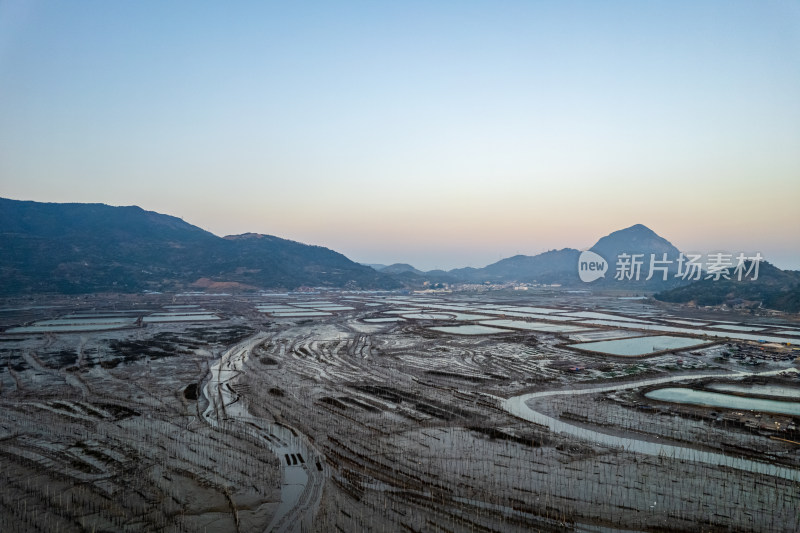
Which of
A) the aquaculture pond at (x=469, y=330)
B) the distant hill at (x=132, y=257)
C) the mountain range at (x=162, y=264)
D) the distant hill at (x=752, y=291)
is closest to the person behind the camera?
the aquaculture pond at (x=469, y=330)

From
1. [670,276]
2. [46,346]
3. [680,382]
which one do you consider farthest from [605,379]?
[670,276]

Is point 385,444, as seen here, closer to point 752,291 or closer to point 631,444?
point 631,444

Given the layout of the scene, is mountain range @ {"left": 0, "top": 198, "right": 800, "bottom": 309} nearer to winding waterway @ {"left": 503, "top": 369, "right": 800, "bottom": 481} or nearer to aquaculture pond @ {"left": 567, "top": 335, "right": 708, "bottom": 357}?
aquaculture pond @ {"left": 567, "top": 335, "right": 708, "bottom": 357}

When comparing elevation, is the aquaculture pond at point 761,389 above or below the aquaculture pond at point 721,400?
above

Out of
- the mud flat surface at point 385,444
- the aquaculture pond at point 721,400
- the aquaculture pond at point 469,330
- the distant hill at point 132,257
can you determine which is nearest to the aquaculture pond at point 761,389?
the mud flat surface at point 385,444

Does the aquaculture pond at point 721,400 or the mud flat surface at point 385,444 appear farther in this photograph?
the aquaculture pond at point 721,400

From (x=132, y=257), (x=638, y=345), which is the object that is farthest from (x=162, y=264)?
(x=638, y=345)

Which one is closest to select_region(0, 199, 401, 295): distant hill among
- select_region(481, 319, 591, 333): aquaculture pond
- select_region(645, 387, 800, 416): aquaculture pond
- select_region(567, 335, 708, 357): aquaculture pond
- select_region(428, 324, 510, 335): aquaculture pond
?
select_region(428, 324, 510, 335): aquaculture pond

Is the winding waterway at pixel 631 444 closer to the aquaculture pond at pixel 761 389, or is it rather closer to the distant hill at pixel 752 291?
the aquaculture pond at pixel 761 389

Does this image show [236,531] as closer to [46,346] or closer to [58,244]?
[46,346]
